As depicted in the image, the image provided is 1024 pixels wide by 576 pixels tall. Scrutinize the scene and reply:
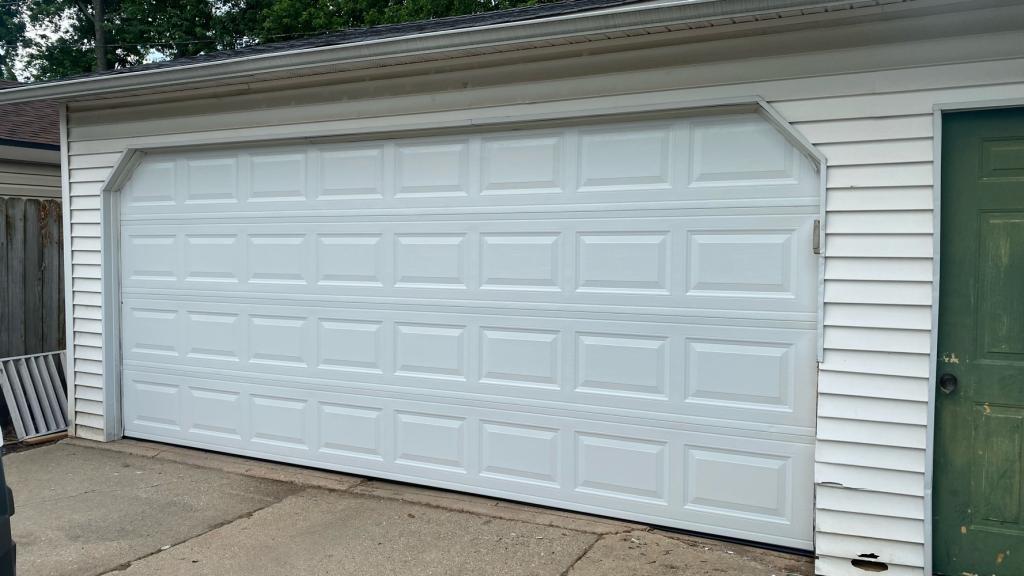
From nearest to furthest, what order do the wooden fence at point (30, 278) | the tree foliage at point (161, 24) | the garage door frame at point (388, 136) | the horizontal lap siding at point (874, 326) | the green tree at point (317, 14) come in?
1. the horizontal lap siding at point (874, 326)
2. the garage door frame at point (388, 136)
3. the wooden fence at point (30, 278)
4. the green tree at point (317, 14)
5. the tree foliage at point (161, 24)

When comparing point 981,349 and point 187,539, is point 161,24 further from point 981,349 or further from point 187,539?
point 981,349

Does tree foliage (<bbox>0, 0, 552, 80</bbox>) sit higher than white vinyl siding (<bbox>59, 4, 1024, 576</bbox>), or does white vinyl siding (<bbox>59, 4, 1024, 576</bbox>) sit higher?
tree foliage (<bbox>0, 0, 552, 80</bbox>)

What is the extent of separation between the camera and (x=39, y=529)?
479cm

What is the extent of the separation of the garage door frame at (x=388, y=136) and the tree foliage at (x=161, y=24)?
1205cm

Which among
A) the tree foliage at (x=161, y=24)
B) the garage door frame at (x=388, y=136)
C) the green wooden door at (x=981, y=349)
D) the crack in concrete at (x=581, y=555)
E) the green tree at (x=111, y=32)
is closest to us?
the green wooden door at (x=981, y=349)

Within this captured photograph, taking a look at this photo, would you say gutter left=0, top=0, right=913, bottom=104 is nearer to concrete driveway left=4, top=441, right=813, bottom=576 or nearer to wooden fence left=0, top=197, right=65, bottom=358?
wooden fence left=0, top=197, right=65, bottom=358

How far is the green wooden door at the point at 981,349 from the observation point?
3.82 meters

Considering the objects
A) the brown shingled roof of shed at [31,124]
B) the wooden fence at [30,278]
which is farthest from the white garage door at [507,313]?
the brown shingled roof of shed at [31,124]

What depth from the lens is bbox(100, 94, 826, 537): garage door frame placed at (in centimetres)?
428

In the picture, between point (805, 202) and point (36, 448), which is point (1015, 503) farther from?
point (36, 448)

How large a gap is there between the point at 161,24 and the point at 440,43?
19208mm

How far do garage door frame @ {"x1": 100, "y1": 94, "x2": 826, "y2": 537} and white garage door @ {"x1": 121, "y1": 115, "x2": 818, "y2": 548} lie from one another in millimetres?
82

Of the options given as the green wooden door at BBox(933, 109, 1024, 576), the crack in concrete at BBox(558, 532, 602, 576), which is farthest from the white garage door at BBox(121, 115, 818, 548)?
the green wooden door at BBox(933, 109, 1024, 576)

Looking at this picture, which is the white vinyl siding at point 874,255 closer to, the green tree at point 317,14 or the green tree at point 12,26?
the green tree at point 317,14
